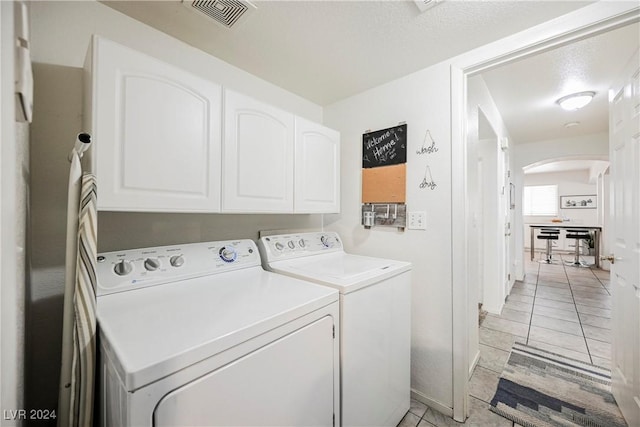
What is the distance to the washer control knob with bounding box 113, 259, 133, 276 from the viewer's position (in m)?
1.11

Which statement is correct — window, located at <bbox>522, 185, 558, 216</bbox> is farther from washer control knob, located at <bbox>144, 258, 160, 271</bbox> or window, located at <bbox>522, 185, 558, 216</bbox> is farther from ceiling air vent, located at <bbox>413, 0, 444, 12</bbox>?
washer control knob, located at <bbox>144, 258, 160, 271</bbox>

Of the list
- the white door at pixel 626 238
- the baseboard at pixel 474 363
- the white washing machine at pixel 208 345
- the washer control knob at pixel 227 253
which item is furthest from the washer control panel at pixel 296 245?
the white door at pixel 626 238

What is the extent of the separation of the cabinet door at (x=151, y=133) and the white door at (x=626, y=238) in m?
2.13

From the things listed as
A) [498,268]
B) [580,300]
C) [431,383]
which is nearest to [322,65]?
[431,383]

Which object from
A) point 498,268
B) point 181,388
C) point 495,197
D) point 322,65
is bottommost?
point 498,268

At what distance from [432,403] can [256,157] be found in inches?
75.1

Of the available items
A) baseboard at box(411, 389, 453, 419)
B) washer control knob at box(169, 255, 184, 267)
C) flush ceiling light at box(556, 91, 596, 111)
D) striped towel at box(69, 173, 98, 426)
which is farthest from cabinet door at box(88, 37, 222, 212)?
flush ceiling light at box(556, 91, 596, 111)

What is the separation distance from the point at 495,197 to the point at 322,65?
8.65 feet

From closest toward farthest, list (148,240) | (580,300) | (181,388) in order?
(181,388), (148,240), (580,300)

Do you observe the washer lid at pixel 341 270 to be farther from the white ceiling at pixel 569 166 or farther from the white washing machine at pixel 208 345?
the white ceiling at pixel 569 166

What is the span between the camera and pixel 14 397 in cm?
67

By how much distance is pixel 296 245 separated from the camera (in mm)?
1823

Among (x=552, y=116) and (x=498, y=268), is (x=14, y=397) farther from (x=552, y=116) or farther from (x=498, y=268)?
(x=552, y=116)

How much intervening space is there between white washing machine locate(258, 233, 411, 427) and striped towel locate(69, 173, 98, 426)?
837 mm
